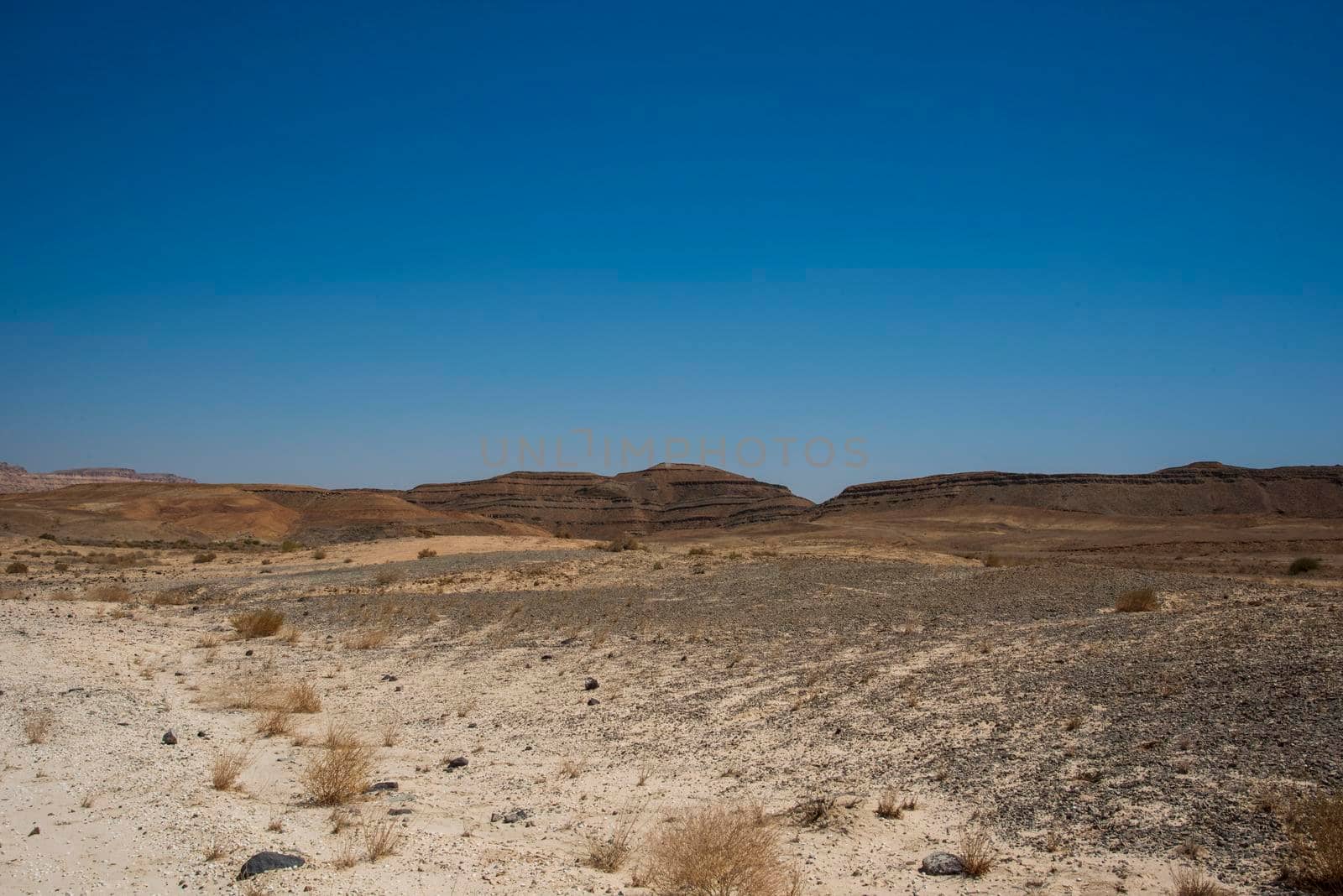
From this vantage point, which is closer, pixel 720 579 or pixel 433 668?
pixel 433 668

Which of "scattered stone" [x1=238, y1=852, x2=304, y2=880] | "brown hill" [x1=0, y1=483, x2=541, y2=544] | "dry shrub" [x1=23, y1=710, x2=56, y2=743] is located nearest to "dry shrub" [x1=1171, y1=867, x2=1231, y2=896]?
"scattered stone" [x1=238, y1=852, x2=304, y2=880]

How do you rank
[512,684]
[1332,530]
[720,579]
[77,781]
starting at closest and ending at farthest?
[77,781]
[512,684]
[720,579]
[1332,530]

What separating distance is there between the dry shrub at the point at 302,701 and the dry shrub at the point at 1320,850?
11290 mm

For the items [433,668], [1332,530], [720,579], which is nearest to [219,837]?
[433,668]

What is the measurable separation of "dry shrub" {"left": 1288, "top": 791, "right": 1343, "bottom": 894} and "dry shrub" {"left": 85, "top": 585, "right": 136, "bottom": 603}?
27642 mm

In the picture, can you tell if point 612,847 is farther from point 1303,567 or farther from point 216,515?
point 216,515

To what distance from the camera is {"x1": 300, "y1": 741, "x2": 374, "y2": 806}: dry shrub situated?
820 centimetres

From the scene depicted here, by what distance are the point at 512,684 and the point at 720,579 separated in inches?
577

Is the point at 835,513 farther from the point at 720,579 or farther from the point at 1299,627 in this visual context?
the point at 1299,627

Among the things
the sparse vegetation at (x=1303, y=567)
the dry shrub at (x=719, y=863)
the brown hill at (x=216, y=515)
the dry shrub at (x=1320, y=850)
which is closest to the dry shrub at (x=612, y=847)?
the dry shrub at (x=719, y=863)

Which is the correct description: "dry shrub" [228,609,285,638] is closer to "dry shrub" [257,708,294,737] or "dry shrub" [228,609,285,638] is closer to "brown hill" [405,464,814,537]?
"dry shrub" [257,708,294,737]

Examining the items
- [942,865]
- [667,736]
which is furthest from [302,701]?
[942,865]

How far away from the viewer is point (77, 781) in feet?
27.9

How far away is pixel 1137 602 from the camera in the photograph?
20438 mm
